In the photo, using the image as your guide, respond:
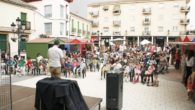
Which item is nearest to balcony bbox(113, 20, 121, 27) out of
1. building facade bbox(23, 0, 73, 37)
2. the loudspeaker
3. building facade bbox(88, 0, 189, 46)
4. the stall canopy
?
building facade bbox(88, 0, 189, 46)

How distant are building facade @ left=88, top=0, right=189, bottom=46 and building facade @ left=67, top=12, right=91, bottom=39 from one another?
211cm

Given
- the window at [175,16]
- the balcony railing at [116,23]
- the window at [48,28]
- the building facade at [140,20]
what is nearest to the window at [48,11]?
the window at [48,28]

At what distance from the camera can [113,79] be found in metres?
6.32

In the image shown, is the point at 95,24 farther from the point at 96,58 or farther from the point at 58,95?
the point at 58,95

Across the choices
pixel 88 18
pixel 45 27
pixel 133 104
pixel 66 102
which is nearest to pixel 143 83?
pixel 133 104

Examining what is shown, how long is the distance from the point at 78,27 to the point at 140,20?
11.4m

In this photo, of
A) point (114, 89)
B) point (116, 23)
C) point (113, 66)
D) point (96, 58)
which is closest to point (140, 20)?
point (116, 23)

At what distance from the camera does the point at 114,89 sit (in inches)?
251

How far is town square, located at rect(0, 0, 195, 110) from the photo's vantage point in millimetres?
5227

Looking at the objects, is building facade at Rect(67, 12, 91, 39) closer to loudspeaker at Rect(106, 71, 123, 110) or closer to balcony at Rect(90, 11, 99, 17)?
balcony at Rect(90, 11, 99, 17)

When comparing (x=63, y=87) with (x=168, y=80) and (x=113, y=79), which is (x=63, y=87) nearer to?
(x=113, y=79)

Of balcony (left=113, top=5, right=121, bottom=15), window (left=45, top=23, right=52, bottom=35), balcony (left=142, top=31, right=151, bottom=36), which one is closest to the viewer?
window (left=45, top=23, right=52, bottom=35)

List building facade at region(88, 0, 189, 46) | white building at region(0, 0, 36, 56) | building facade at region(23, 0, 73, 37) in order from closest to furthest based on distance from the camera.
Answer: white building at region(0, 0, 36, 56) < building facade at region(23, 0, 73, 37) < building facade at region(88, 0, 189, 46)

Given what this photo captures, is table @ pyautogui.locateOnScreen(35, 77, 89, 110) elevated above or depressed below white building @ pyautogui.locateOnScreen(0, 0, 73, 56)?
below
